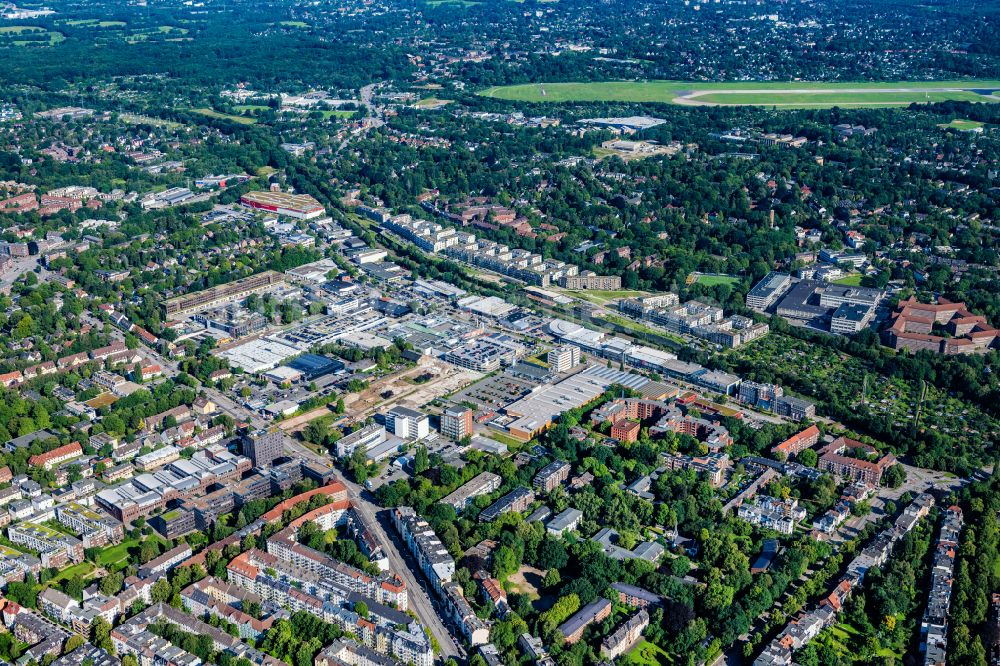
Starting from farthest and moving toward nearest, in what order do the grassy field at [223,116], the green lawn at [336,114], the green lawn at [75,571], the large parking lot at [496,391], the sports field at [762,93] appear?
1. the sports field at [762,93]
2. the green lawn at [336,114]
3. the grassy field at [223,116]
4. the large parking lot at [496,391]
5. the green lawn at [75,571]

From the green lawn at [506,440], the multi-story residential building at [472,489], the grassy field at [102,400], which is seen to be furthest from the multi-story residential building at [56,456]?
the green lawn at [506,440]

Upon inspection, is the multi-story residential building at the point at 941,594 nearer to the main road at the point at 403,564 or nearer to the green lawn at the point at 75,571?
the main road at the point at 403,564

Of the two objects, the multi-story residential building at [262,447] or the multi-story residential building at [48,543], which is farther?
the multi-story residential building at [262,447]

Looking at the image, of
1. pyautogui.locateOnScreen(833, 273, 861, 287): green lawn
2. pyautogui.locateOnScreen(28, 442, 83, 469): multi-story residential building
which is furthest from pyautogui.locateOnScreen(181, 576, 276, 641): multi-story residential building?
pyautogui.locateOnScreen(833, 273, 861, 287): green lawn

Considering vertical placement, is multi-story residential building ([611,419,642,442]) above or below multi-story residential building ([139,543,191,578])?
below

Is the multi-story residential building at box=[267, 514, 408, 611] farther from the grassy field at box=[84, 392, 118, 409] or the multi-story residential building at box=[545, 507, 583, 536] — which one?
the grassy field at box=[84, 392, 118, 409]
